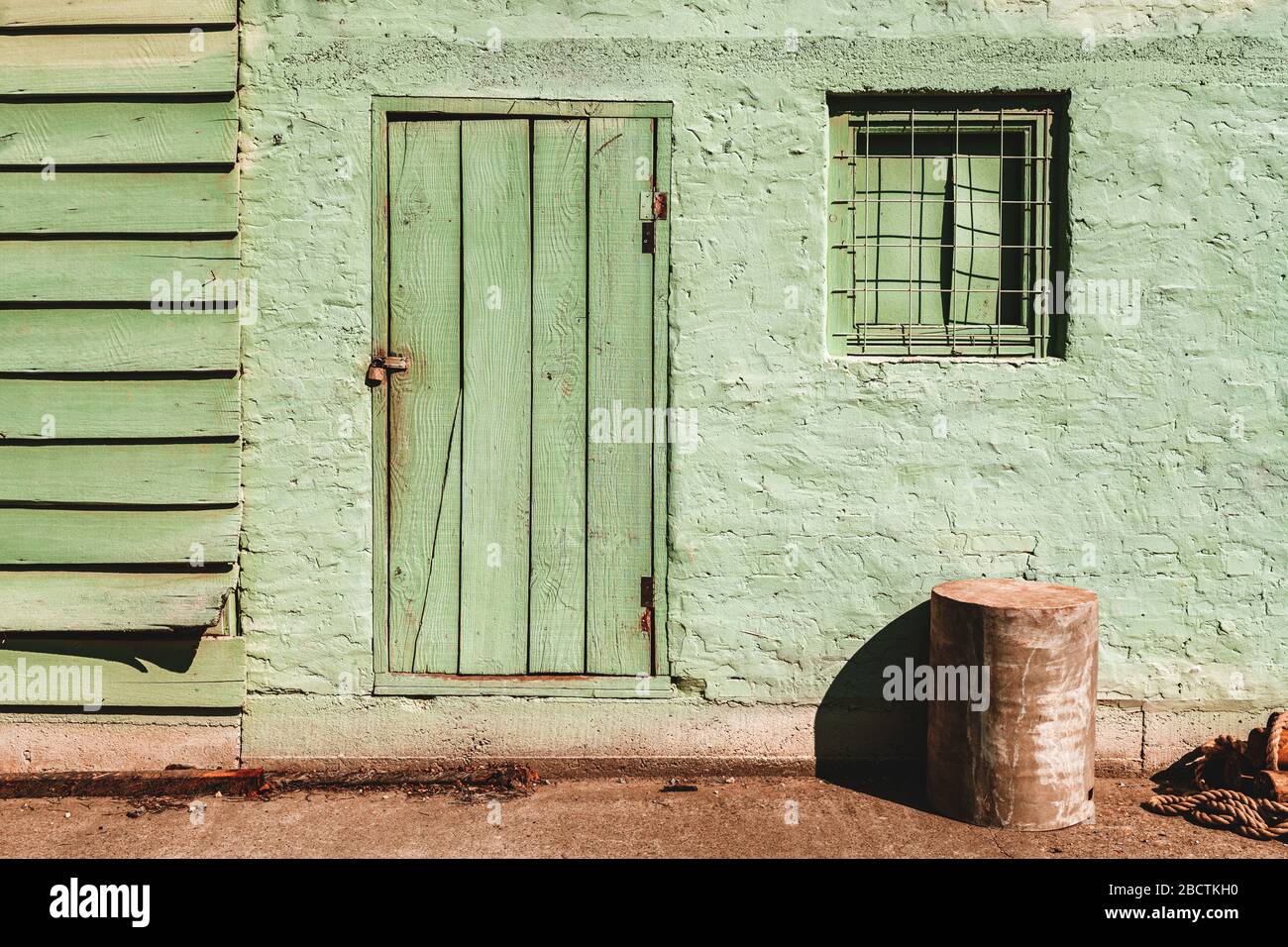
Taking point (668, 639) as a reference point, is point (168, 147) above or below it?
above

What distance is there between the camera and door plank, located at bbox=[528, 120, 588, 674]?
3.70m

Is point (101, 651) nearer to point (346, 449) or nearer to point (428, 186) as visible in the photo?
point (346, 449)

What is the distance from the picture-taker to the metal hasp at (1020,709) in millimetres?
3307

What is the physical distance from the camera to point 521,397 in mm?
3742

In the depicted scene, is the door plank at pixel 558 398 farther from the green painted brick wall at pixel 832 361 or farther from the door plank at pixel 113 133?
the door plank at pixel 113 133

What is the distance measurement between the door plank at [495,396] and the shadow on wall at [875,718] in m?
1.24

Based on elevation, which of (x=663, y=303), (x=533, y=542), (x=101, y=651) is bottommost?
(x=101, y=651)

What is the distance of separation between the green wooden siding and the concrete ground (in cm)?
73

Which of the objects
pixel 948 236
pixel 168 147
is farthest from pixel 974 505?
pixel 168 147

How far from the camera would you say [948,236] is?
3832mm

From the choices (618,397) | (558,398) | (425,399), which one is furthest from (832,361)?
(425,399)

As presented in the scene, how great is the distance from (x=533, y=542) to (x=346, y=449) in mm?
806

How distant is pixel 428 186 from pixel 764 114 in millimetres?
1316

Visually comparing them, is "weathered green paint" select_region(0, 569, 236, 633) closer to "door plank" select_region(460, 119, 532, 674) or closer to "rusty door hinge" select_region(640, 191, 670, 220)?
"door plank" select_region(460, 119, 532, 674)
